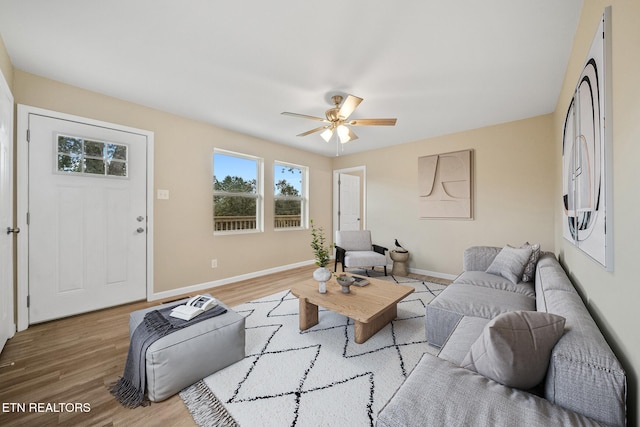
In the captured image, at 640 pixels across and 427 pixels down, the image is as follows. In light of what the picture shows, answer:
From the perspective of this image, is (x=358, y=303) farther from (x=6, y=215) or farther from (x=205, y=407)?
(x=6, y=215)

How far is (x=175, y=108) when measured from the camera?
3143mm

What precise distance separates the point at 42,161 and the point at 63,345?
1.78 meters

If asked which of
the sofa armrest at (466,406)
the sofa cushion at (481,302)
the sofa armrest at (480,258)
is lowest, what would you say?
the sofa cushion at (481,302)

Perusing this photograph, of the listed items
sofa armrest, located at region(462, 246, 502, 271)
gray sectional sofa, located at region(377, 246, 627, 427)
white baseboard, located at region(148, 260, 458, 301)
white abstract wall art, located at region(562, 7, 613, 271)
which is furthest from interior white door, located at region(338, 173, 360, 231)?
gray sectional sofa, located at region(377, 246, 627, 427)

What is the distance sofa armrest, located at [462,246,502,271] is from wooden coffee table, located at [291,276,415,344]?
1.12 meters

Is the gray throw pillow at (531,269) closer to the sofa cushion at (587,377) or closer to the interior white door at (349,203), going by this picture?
the sofa cushion at (587,377)

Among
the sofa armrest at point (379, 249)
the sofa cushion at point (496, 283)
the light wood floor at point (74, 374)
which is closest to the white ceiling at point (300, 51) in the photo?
the sofa cushion at point (496, 283)

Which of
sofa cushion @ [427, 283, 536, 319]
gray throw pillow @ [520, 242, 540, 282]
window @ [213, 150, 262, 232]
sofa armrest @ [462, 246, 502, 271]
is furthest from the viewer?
window @ [213, 150, 262, 232]

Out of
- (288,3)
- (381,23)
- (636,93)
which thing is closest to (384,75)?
(381,23)

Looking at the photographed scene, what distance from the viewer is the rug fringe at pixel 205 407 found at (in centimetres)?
135

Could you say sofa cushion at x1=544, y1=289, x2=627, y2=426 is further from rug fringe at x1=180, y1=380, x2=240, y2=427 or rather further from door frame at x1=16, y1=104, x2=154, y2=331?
door frame at x1=16, y1=104, x2=154, y2=331

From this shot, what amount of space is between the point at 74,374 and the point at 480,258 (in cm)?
393

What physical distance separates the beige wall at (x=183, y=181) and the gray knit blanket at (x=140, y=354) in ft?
5.67

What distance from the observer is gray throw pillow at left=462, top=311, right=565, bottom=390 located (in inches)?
37.1
